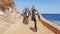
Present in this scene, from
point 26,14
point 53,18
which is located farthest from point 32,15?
point 53,18

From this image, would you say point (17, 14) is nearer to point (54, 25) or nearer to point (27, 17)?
point (27, 17)

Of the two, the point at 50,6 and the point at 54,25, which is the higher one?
the point at 50,6

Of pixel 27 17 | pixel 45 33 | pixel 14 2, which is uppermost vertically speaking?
pixel 14 2

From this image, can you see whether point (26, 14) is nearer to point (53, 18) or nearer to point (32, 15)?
point (32, 15)

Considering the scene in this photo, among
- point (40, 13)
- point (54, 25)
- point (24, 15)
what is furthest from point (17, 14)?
point (54, 25)

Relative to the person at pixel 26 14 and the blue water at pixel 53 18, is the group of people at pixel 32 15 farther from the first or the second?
the blue water at pixel 53 18

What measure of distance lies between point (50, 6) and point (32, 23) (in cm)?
48

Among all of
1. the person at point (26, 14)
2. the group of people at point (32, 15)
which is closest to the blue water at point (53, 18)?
the group of people at point (32, 15)

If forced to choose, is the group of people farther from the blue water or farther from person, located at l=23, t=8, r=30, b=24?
the blue water

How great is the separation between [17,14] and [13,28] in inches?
11.3

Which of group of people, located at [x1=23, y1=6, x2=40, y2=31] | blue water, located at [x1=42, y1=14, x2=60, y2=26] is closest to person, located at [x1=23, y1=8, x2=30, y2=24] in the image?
group of people, located at [x1=23, y1=6, x2=40, y2=31]

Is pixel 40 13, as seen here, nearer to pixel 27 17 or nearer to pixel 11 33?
pixel 27 17

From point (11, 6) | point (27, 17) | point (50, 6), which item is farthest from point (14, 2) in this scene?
point (50, 6)

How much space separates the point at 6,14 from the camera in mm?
4391
